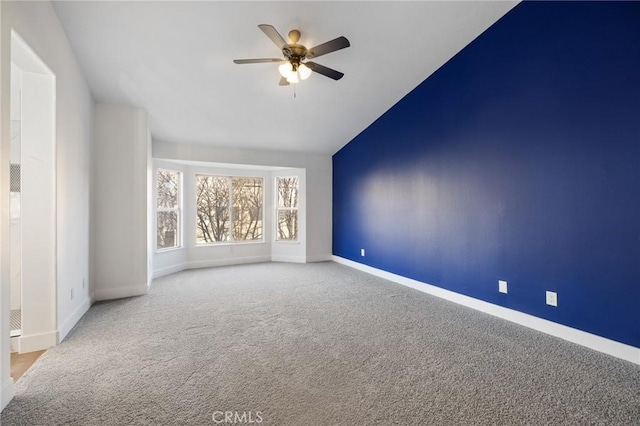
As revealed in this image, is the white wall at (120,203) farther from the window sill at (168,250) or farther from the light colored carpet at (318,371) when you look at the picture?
the window sill at (168,250)

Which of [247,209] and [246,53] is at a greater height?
[246,53]

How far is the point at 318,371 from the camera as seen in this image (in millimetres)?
2184

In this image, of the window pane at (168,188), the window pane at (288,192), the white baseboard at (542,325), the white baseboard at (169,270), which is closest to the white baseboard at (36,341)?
the white baseboard at (169,270)

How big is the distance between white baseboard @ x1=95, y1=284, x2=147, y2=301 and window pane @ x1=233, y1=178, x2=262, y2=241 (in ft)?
8.24

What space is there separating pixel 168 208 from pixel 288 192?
2.51 meters

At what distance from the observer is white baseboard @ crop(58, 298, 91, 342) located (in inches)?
108

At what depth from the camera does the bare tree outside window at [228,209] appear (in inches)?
242

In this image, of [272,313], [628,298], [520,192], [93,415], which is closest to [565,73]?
[520,192]

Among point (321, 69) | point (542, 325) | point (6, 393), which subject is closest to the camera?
point (6, 393)

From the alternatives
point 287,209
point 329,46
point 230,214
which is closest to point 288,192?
point 287,209

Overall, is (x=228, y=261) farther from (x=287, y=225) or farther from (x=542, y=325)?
(x=542, y=325)

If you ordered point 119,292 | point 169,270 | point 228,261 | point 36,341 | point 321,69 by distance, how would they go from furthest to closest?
point 228,261, point 169,270, point 119,292, point 321,69, point 36,341

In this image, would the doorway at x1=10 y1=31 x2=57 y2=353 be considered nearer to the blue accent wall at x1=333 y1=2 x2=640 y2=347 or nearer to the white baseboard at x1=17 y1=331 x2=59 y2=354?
the white baseboard at x1=17 y1=331 x2=59 y2=354

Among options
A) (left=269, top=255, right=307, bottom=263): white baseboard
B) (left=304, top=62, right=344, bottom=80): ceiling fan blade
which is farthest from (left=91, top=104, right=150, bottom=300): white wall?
(left=269, top=255, right=307, bottom=263): white baseboard
